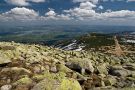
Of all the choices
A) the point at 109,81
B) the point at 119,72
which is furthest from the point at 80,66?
the point at 109,81

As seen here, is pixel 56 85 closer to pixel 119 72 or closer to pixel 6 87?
pixel 6 87

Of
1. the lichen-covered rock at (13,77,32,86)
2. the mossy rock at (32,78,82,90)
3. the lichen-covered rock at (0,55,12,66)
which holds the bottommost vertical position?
the lichen-covered rock at (13,77,32,86)

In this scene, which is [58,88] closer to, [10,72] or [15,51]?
[10,72]

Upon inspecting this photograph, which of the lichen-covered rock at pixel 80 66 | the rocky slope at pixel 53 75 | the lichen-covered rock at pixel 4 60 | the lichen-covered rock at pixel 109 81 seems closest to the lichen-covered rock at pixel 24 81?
the rocky slope at pixel 53 75

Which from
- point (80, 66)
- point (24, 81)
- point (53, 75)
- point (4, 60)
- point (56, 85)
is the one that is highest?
point (4, 60)

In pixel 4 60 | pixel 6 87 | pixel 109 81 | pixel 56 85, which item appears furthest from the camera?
pixel 4 60

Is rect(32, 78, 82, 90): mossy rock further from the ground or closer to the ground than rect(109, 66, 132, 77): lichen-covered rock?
further from the ground

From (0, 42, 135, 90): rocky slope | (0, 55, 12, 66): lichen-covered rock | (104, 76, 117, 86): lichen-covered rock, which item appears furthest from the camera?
(0, 55, 12, 66): lichen-covered rock

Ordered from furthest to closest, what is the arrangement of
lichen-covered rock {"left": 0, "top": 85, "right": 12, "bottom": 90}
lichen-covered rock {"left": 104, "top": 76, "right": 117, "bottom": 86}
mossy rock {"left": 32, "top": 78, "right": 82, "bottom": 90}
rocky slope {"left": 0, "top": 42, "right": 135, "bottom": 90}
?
lichen-covered rock {"left": 104, "top": 76, "right": 117, "bottom": 86} → lichen-covered rock {"left": 0, "top": 85, "right": 12, "bottom": 90} → rocky slope {"left": 0, "top": 42, "right": 135, "bottom": 90} → mossy rock {"left": 32, "top": 78, "right": 82, "bottom": 90}

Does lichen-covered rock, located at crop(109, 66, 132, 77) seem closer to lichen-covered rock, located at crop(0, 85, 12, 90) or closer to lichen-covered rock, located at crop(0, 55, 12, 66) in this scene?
lichen-covered rock, located at crop(0, 55, 12, 66)

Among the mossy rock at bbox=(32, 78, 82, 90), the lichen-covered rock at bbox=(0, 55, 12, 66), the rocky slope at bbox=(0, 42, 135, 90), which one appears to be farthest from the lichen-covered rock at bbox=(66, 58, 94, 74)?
the mossy rock at bbox=(32, 78, 82, 90)

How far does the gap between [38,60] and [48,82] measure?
41.8ft

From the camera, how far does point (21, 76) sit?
2697 centimetres

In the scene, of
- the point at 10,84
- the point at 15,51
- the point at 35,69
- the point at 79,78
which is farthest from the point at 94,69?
the point at 10,84
